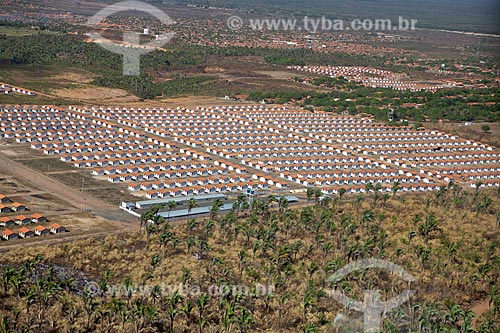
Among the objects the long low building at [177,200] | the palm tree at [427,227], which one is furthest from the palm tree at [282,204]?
the palm tree at [427,227]

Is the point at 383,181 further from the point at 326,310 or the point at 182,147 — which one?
the point at 326,310

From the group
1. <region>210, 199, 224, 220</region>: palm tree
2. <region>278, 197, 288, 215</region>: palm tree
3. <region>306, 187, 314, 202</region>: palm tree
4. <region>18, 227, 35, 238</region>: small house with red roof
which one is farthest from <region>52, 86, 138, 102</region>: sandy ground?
<region>18, 227, 35, 238</region>: small house with red roof

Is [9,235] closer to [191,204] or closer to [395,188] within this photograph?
[191,204]

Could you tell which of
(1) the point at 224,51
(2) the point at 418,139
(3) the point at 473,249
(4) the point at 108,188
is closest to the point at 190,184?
(4) the point at 108,188

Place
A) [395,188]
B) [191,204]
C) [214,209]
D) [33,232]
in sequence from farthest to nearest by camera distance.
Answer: [395,188] < [191,204] < [214,209] < [33,232]

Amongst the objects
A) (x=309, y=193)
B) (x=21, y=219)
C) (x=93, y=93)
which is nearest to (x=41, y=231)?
(x=21, y=219)

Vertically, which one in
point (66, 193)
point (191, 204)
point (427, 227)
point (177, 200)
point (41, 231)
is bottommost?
point (177, 200)

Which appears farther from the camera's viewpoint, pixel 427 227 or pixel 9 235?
pixel 427 227

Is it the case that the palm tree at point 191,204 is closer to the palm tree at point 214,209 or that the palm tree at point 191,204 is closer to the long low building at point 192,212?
the long low building at point 192,212

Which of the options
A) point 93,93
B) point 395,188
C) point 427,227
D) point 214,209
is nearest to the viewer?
point 214,209
